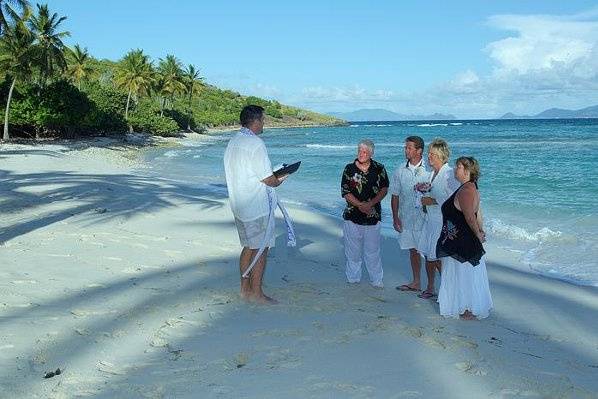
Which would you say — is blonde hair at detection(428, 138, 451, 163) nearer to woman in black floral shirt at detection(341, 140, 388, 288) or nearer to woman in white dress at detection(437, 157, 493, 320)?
woman in white dress at detection(437, 157, 493, 320)

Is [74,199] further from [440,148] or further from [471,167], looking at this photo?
[471,167]

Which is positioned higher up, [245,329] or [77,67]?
[77,67]

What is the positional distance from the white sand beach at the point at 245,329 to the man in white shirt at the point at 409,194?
67 cm

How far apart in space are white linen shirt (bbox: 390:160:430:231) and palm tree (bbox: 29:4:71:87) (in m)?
36.7

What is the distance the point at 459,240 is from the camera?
4965 mm

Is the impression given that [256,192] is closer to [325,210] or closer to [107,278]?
[107,278]

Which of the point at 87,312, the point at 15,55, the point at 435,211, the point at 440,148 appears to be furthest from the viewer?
the point at 15,55

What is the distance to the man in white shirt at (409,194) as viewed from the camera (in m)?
5.70

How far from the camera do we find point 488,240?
10.3m

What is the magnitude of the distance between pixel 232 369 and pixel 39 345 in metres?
1.36

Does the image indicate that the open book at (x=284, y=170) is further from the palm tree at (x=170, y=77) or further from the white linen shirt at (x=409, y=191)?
the palm tree at (x=170, y=77)

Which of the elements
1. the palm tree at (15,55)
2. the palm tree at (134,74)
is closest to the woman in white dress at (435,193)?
the palm tree at (15,55)

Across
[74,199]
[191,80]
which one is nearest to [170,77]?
[191,80]

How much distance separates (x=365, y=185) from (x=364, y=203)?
177mm
